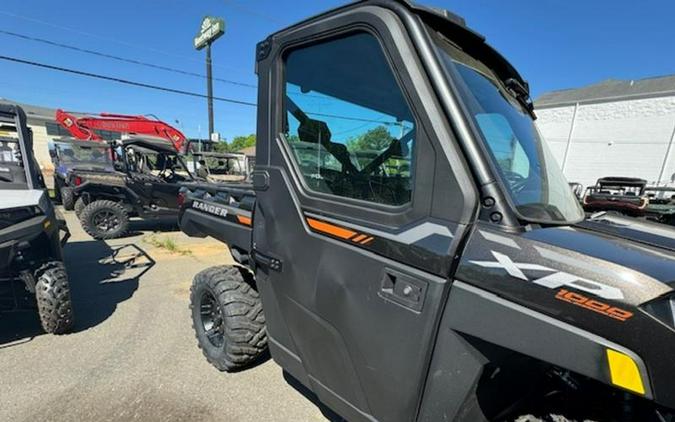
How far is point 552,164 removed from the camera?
183cm

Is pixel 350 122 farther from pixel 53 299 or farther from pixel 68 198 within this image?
pixel 68 198

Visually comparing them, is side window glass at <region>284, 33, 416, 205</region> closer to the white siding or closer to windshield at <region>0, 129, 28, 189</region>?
windshield at <region>0, 129, 28, 189</region>

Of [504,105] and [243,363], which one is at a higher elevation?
[504,105]

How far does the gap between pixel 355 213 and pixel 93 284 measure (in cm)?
469

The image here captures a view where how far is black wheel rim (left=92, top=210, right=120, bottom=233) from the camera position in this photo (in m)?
7.22

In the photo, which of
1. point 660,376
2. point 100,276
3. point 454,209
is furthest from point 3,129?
point 660,376

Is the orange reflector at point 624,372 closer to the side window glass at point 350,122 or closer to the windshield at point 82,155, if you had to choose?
the side window glass at point 350,122

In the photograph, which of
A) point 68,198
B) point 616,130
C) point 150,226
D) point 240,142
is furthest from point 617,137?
point 240,142

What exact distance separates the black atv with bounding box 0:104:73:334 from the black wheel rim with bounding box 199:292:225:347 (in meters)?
1.33

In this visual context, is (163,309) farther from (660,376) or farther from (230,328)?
(660,376)

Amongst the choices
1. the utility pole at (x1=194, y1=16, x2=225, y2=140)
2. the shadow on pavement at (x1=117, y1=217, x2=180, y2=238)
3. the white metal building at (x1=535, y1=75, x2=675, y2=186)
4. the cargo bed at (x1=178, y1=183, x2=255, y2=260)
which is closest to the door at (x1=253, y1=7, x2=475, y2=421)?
the cargo bed at (x1=178, y1=183, x2=255, y2=260)

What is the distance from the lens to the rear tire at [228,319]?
2.51 metres

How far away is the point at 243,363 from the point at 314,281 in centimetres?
140

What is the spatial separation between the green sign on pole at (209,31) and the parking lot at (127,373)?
21105 millimetres
